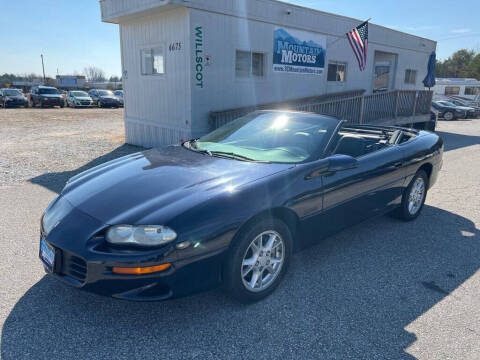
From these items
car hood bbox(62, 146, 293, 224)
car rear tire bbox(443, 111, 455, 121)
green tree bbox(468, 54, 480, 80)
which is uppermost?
green tree bbox(468, 54, 480, 80)

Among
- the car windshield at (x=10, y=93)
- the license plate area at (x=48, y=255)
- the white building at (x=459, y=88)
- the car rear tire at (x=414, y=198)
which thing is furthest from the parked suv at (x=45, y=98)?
the white building at (x=459, y=88)

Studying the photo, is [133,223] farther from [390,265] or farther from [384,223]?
[384,223]

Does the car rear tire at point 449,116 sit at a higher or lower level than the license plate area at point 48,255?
lower

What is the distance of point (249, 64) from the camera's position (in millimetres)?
9891

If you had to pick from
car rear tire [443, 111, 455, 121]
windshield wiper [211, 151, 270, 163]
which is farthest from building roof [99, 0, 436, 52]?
A: car rear tire [443, 111, 455, 121]

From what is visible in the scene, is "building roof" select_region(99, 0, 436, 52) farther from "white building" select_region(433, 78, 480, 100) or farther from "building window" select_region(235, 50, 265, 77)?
"white building" select_region(433, 78, 480, 100)

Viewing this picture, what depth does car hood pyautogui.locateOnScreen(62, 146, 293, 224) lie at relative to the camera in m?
2.51

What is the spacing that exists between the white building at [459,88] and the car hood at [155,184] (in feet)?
114

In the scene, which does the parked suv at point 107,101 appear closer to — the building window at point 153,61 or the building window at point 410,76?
the building window at point 153,61

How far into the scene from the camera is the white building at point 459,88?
108 ft

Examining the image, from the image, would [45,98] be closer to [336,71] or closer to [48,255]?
[336,71]

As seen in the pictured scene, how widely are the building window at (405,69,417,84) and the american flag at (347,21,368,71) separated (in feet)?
14.6

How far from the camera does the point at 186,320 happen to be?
2604 millimetres

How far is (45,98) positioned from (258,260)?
29.4 meters
